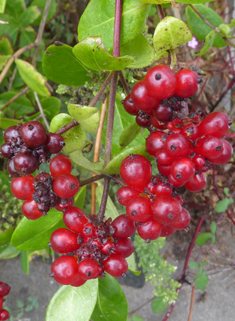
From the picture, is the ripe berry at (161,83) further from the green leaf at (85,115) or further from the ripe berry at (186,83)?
the green leaf at (85,115)

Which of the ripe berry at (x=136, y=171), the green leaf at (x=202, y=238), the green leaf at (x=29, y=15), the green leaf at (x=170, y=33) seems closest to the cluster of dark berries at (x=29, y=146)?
the ripe berry at (x=136, y=171)

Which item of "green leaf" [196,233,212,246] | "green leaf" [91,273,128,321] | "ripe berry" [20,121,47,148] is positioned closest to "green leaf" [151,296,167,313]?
"green leaf" [196,233,212,246]

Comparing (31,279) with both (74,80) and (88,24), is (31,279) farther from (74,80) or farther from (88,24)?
(88,24)

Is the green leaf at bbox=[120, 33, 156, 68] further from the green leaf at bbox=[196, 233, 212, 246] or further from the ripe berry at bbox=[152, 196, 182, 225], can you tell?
the green leaf at bbox=[196, 233, 212, 246]

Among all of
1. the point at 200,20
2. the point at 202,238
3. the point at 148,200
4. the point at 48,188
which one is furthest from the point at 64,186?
the point at 202,238

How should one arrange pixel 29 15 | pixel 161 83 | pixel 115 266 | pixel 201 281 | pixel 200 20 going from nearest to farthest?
pixel 161 83 → pixel 115 266 → pixel 200 20 → pixel 29 15 → pixel 201 281

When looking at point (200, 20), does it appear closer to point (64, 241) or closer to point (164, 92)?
point (164, 92)
